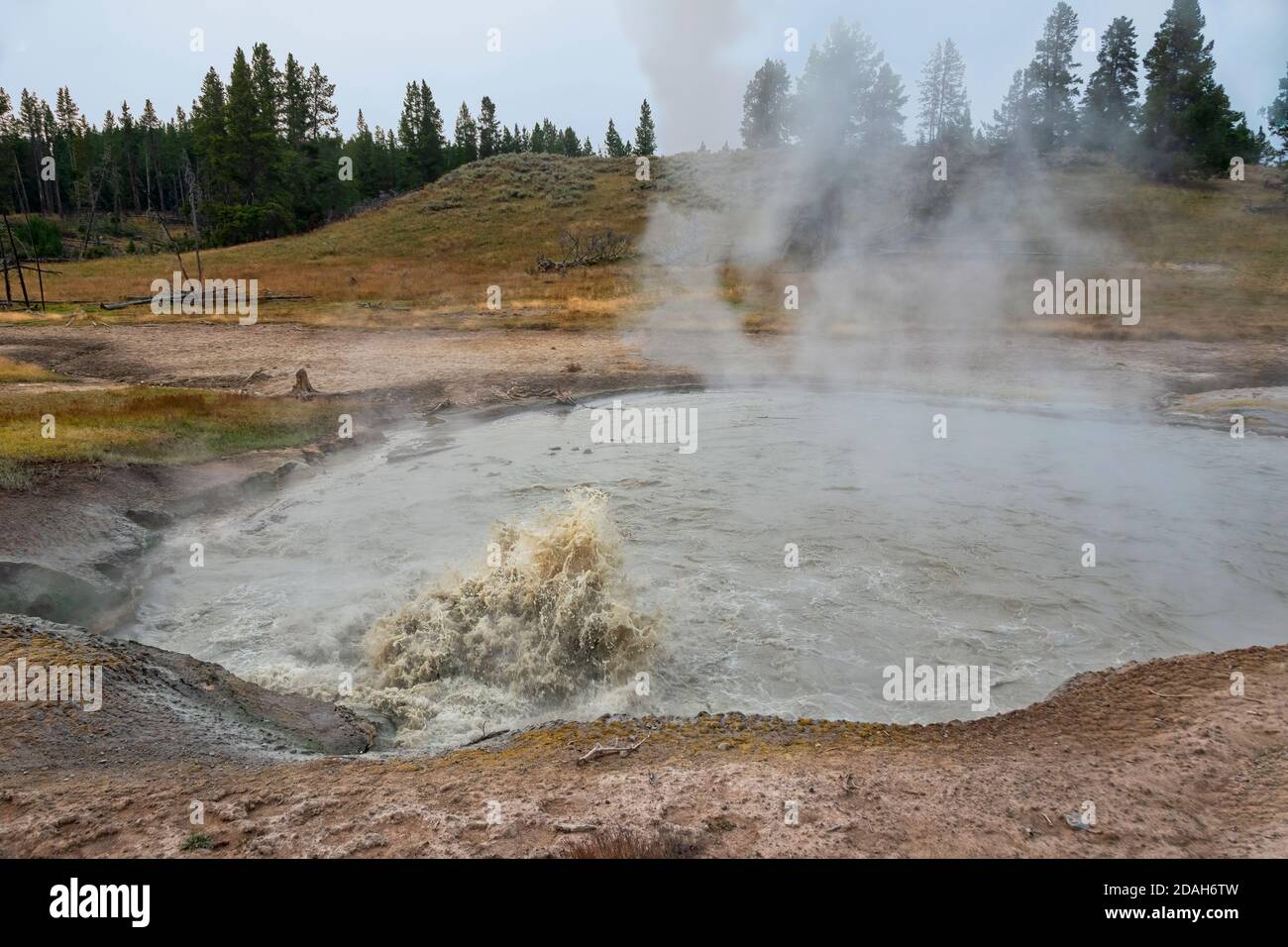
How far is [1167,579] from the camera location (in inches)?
295

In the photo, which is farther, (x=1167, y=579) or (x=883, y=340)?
(x=883, y=340)

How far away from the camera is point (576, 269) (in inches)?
1348

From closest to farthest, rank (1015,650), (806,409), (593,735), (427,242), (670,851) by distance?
(670,851), (593,735), (1015,650), (806,409), (427,242)

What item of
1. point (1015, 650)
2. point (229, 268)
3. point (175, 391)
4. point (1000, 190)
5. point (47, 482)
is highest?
point (1000, 190)

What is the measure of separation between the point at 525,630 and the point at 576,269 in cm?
2993

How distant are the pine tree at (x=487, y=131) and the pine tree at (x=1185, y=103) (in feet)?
175

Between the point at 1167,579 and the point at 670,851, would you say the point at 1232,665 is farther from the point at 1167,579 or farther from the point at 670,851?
the point at 670,851

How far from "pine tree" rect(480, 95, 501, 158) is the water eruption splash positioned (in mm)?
73864

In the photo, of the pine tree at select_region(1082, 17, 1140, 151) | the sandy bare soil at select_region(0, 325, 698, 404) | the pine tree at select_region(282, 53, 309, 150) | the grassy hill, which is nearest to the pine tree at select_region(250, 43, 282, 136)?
the pine tree at select_region(282, 53, 309, 150)

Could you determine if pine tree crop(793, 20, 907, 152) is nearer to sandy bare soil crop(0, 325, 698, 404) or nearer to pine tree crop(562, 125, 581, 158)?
sandy bare soil crop(0, 325, 698, 404)

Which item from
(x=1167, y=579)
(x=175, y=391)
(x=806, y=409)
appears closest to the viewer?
(x=1167, y=579)

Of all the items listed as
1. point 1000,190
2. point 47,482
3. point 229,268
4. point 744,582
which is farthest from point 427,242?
point 744,582

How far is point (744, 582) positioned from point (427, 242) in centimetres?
4173
